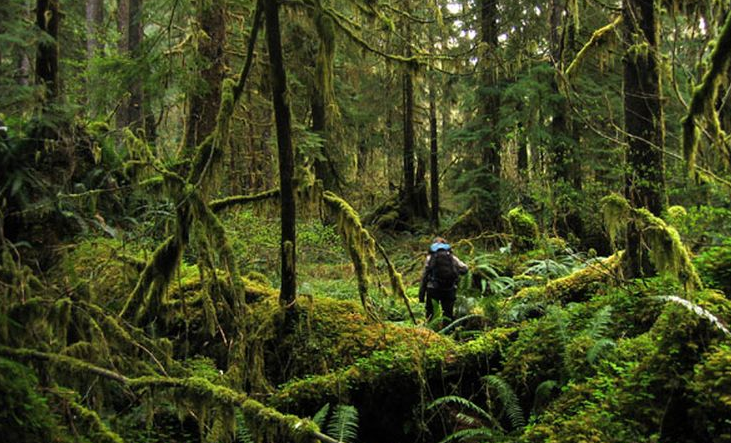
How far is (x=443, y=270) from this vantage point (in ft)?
31.1

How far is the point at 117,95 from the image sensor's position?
929 centimetres

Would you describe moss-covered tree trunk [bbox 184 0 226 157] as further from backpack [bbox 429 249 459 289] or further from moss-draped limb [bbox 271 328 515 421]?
moss-draped limb [bbox 271 328 515 421]

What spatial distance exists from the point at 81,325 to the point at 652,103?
26.6 ft

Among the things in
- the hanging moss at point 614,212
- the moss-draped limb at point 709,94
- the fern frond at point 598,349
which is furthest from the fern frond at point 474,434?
the hanging moss at point 614,212

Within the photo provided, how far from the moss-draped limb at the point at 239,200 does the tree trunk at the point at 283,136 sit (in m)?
0.29

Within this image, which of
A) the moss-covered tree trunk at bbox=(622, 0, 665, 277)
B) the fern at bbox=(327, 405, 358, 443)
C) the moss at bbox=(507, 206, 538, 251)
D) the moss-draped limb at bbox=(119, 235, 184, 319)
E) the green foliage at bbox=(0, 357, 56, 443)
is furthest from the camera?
the moss at bbox=(507, 206, 538, 251)

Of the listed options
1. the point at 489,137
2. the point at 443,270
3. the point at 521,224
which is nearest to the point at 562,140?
the point at 489,137

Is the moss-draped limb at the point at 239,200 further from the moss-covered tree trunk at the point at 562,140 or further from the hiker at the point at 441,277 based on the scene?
the moss-covered tree trunk at the point at 562,140

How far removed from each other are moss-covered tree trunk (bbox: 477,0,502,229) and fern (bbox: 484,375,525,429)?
491 inches

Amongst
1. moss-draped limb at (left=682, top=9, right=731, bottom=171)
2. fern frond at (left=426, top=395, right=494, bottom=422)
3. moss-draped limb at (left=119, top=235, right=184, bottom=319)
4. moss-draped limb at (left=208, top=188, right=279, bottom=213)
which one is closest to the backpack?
fern frond at (left=426, top=395, right=494, bottom=422)

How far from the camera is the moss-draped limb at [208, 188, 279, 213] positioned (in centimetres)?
604

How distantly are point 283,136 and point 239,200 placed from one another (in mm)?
976

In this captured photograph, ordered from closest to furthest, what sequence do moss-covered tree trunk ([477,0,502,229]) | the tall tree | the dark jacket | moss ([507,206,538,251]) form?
the dark jacket, moss ([507,206,538,251]), the tall tree, moss-covered tree trunk ([477,0,502,229])

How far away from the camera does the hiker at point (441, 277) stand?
31.1 ft
